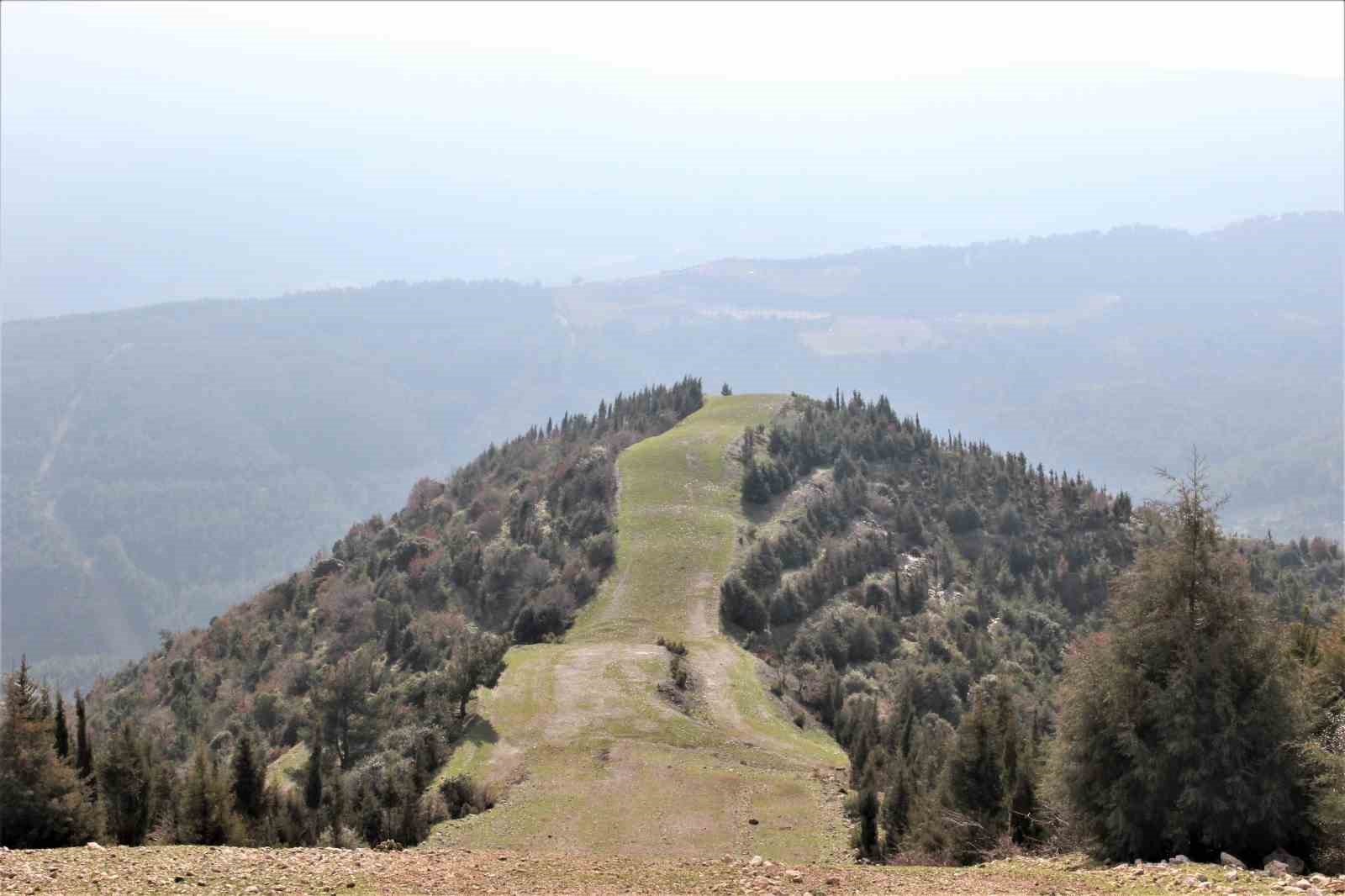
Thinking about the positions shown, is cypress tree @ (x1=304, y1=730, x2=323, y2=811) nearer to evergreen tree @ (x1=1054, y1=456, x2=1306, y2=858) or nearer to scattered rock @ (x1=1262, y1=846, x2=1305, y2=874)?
evergreen tree @ (x1=1054, y1=456, x2=1306, y2=858)

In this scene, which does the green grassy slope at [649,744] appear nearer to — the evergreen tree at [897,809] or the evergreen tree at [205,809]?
the evergreen tree at [897,809]

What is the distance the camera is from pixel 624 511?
7288 centimetres

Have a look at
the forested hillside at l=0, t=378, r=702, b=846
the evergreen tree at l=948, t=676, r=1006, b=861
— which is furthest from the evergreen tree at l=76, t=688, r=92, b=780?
the evergreen tree at l=948, t=676, r=1006, b=861

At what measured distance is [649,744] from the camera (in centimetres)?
3638

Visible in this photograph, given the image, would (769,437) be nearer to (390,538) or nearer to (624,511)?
(624,511)

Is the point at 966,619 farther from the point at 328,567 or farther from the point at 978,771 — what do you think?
the point at 328,567

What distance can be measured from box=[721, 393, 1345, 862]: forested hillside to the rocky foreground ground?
7.96 ft

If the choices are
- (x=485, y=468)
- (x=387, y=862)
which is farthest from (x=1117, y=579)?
(x=485, y=468)

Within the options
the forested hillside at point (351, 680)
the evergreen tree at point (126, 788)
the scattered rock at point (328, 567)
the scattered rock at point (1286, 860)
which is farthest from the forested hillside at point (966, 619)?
the scattered rock at point (328, 567)

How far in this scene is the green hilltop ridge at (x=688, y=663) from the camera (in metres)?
23.5

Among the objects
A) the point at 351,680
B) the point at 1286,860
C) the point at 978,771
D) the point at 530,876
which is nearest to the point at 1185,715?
the point at 1286,860

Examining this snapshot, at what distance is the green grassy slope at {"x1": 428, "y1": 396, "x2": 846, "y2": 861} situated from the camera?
27109 mm

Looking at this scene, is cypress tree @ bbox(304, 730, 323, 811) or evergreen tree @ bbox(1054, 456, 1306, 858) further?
cypress tree @ bbox(304, 730, 323, 811)

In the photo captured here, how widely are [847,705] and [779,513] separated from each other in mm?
28563
